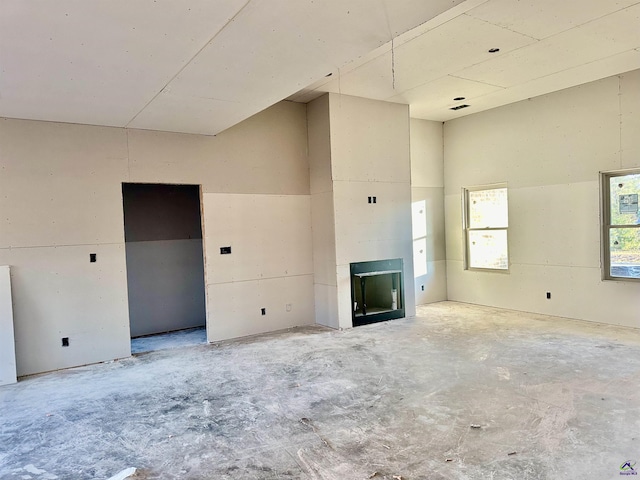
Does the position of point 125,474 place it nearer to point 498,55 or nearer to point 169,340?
point 169,340

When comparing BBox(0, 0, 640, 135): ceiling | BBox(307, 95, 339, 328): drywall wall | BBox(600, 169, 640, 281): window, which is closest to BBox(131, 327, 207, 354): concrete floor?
BBox(307, 95, 339, 328): drywall wall

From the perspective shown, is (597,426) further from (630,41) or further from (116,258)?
(116,258)

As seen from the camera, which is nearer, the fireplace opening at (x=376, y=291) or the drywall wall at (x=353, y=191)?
the drywall wall at (x=353, y=191)

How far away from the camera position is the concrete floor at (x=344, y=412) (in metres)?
2.45

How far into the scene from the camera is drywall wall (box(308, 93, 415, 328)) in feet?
18.7

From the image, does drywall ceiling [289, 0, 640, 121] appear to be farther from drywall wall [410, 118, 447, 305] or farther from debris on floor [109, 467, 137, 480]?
debris on floor [109, 467, 137, 480]

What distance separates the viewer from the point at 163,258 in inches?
242

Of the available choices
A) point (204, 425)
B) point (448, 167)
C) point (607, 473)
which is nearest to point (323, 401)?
point (204, 425)

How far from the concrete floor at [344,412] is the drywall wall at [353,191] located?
119 cm

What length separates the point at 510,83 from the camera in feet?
17.8

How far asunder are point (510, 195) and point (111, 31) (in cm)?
590

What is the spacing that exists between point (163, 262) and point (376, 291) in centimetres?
328

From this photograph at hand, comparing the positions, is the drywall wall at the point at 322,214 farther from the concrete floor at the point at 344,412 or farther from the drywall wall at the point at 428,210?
the drywall wall at the point at 428,210

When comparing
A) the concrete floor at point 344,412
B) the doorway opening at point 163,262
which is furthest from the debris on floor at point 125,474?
the doorway opening at point 163,262
